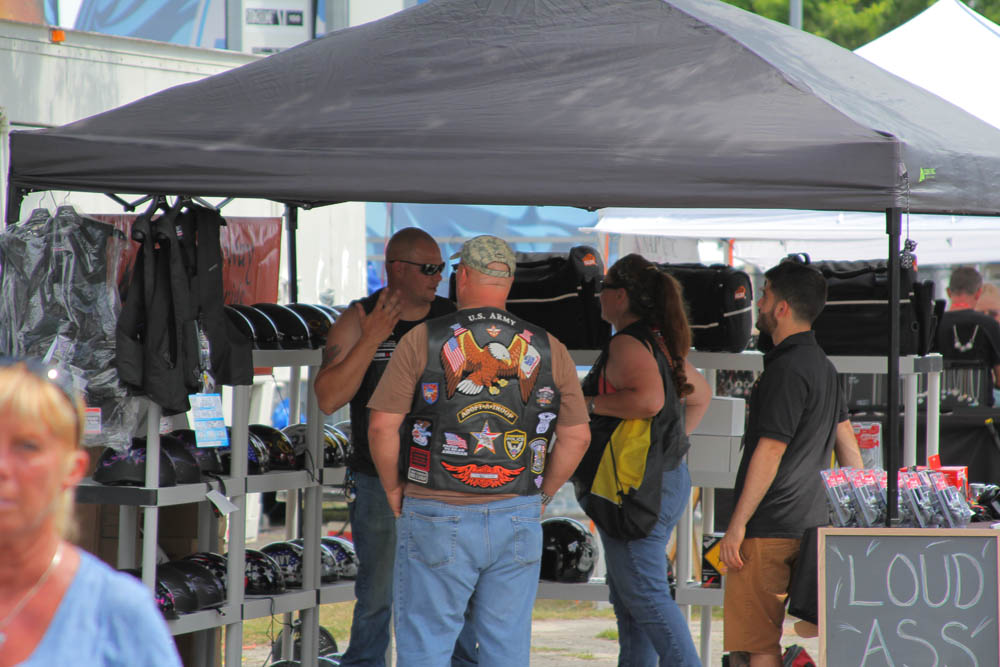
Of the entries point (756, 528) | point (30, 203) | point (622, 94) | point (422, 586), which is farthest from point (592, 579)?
point (30, 203)

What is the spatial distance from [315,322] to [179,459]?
120cm

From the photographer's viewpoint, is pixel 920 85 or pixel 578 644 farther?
pixel 920 85

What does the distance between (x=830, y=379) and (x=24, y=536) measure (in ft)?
11.7

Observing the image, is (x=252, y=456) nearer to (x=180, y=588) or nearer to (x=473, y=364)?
(x=180, y=588)

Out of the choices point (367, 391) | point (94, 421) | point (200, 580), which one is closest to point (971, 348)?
point (367, 391)

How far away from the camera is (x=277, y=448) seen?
5926 mm

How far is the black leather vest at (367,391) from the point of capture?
548cm

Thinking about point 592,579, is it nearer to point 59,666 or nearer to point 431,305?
point 431,305

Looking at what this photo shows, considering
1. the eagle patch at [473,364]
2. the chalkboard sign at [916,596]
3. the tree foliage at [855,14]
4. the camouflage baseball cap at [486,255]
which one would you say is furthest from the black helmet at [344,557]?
the tree foliage at [855,14]

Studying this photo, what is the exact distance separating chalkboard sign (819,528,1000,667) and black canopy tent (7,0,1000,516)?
216 mm

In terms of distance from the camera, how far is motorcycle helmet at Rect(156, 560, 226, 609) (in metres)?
5.32

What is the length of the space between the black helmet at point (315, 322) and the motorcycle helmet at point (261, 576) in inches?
42.0

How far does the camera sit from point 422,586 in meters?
4.34

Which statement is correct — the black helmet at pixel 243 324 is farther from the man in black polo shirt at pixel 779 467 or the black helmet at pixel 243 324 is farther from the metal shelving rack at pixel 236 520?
the man in black polo shirt at pixel 779 467
